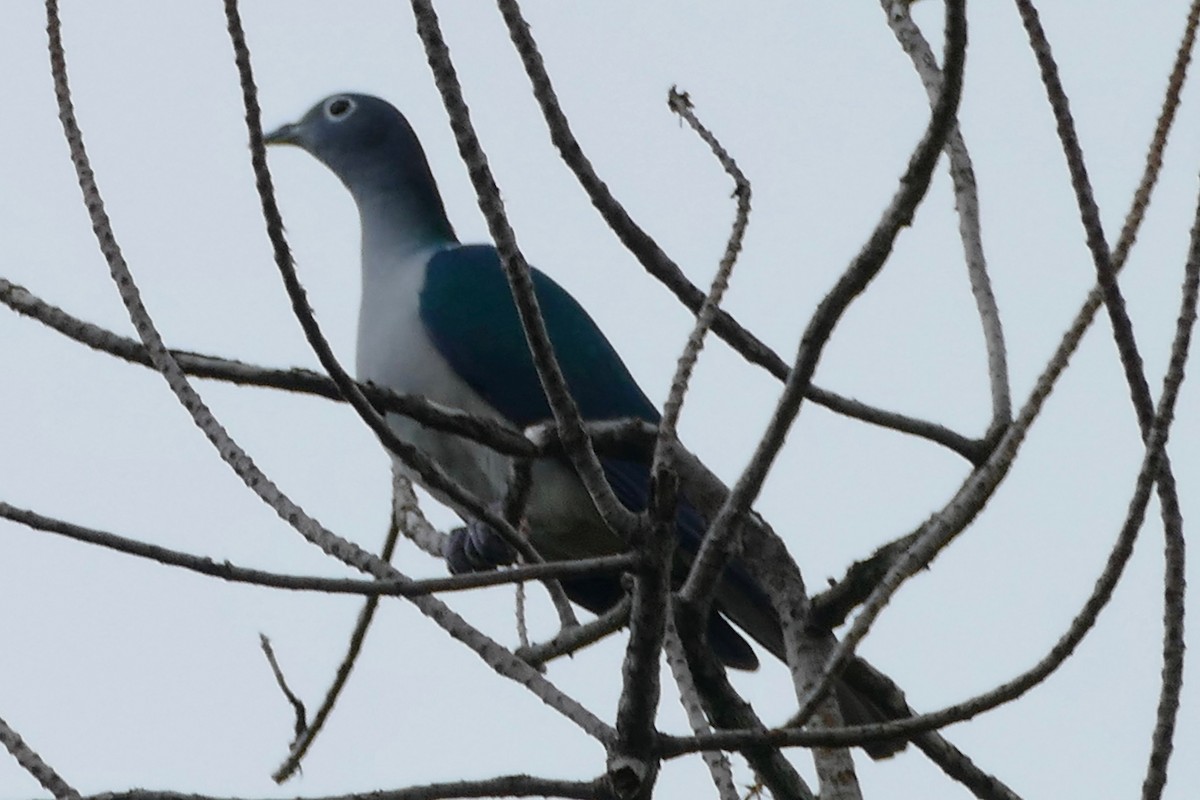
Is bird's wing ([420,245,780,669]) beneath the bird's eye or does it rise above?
beneath

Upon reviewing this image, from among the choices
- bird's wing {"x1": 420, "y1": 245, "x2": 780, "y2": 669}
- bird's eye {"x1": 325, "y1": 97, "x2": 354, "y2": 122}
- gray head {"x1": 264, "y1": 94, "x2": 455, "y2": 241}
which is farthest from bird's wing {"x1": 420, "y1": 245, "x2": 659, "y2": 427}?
bird's eye {"x1": 325, "y1": 97, "x2": 354, "y2": 122}

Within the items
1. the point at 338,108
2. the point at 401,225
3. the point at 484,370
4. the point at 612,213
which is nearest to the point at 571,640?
the point at 612,213

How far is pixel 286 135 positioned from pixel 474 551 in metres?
1.91

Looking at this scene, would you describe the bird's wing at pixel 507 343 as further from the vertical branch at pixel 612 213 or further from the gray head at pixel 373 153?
the vertical branch at pixel 612 213

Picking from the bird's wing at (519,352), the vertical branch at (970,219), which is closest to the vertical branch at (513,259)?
the vertical branch at (970,219)

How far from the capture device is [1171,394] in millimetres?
2227

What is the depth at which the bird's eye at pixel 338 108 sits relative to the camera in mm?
5114

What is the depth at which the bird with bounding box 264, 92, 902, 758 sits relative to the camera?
3.95m

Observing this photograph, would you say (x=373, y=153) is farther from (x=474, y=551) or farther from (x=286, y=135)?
(x=474, y=551)

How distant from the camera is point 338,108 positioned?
16.9 ft

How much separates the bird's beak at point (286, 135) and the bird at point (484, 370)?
0.35 m

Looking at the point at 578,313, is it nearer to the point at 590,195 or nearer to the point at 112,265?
the point at 590,195

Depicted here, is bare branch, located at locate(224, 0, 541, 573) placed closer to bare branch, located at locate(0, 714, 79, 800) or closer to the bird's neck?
bare branch, located at locate(0, 714, 79, 800)

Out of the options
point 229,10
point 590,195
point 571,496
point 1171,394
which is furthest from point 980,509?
point 571,496
